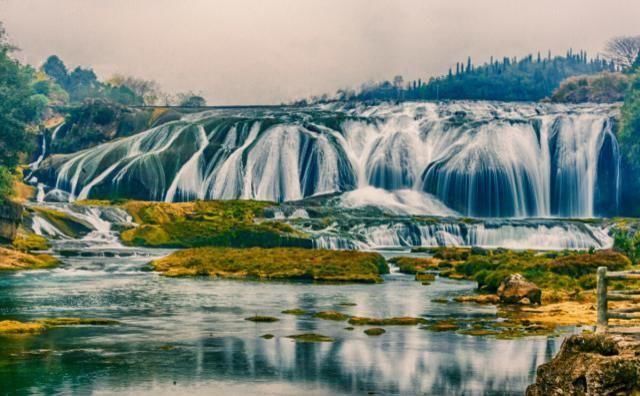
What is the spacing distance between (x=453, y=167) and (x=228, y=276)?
54417mm

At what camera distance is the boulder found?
41281 millimetres

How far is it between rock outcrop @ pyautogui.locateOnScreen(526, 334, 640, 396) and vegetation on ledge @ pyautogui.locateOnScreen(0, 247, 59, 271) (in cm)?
4574

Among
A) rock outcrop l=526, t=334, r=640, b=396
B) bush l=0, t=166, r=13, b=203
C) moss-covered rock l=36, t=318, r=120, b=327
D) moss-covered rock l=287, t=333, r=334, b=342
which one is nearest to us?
rock outcrop l=526, t=334, r=640, b=396

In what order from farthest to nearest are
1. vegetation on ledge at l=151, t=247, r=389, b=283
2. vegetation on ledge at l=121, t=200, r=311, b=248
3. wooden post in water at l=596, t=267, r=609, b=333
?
1. vegetation on ledge at l=121, t=200, r=311, b=248
2. vegetation on ledge at l=151, t=247, r=389, b=283
3. wooden post in water at l=596, t=267, r=609, b=333

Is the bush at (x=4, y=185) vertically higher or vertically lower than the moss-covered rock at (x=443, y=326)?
higher

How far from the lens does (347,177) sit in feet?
358

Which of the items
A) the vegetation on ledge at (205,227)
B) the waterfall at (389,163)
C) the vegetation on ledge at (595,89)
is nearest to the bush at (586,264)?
the vegetation on ledge at (205,227)

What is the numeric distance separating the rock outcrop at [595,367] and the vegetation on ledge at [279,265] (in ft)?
119

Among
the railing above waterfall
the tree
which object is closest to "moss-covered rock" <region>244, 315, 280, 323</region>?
the railing above waterfall

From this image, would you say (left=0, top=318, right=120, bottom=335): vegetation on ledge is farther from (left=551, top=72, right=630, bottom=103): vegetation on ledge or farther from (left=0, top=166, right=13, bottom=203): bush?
(left=551, top=72, right=630, bottom=103): vegetation on ledge

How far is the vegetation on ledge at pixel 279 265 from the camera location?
188ft

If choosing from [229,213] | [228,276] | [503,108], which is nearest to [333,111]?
[503,108]

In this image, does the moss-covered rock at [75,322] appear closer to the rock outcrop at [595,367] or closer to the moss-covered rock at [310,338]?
the moss-covered rock at [310,338]

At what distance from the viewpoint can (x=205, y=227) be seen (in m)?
79.3
